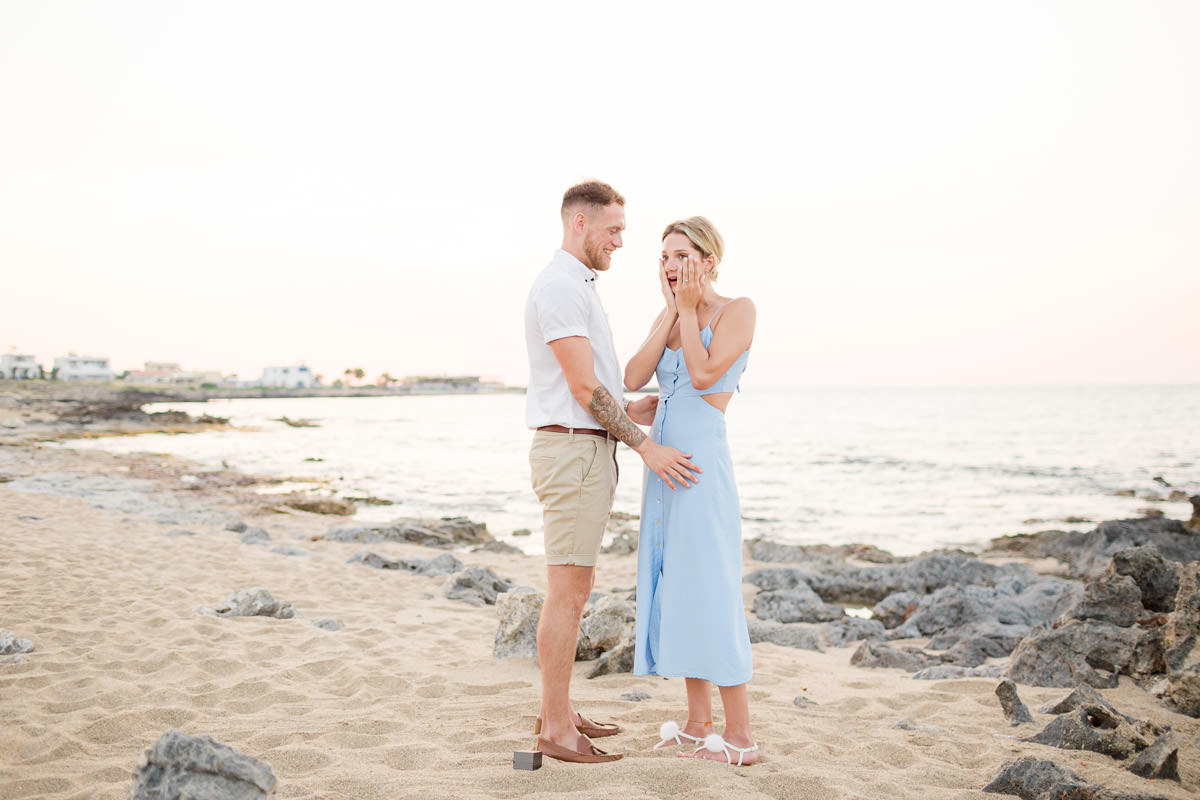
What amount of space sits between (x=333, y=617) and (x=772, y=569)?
5793mm

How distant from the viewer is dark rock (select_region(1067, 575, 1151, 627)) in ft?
20.2

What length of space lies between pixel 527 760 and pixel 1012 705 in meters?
3.01

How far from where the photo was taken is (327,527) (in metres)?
14.1

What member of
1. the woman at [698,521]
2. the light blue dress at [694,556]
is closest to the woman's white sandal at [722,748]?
the woman at [698,521]

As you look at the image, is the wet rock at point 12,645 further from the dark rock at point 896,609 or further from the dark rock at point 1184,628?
the dark rock at point 896,609

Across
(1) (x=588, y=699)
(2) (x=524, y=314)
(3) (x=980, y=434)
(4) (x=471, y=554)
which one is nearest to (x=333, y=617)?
(1) (x=588, y=699)

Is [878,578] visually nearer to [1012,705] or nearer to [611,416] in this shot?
[1012,705]

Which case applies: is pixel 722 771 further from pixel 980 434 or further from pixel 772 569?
pixel 980 434

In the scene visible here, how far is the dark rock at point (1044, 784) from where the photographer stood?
3258 mm

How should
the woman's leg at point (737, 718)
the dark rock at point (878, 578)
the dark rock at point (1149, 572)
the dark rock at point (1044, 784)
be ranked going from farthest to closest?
the dark rock at point (878, 578) < the dark rock at point (1149, 572) < the woman's leg at point (737, 718) < the dark rock at point (1044, 784)

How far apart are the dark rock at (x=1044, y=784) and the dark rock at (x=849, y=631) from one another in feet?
13.3

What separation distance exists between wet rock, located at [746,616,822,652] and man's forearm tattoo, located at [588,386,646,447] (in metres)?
4.00

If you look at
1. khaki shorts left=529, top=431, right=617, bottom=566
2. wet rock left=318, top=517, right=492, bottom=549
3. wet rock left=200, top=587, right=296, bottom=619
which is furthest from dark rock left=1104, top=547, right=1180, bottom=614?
wet rock left=318, top=517, right=492, bottom=549

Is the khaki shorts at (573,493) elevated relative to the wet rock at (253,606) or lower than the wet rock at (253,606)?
elevated
